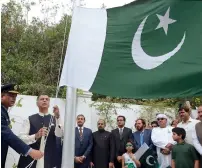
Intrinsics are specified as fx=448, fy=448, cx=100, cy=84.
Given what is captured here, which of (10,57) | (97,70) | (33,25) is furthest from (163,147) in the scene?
(33,25)

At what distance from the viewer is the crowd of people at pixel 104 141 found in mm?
4746

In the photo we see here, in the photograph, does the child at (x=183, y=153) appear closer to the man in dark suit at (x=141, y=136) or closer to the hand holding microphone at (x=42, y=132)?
the man in dark suit at (x=141, y=136)

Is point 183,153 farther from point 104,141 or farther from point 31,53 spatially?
point 31,53

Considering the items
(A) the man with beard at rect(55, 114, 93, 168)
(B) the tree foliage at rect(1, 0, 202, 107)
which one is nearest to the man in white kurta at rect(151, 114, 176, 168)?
(A) the man with beard at rect(55, 114, 93, 168)

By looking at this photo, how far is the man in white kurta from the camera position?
24.1 ft

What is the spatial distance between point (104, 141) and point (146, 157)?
1075 mm

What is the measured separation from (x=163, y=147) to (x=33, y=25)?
40.4 feet

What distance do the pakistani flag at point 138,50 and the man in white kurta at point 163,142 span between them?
9.40ft

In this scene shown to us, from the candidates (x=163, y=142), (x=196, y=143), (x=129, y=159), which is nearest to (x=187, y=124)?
(x=196, y=143)

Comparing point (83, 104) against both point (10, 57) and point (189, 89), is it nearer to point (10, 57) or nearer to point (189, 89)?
point (10, 57)

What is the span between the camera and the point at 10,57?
15.7 metres

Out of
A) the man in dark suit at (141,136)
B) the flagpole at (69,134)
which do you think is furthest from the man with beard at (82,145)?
the flagpole at (69,134)

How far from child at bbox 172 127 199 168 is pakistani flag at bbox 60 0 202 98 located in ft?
6.27

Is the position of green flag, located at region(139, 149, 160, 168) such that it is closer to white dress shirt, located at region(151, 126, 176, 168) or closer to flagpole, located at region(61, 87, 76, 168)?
white dress shirt, located at region(151, 126, 176, 168)
